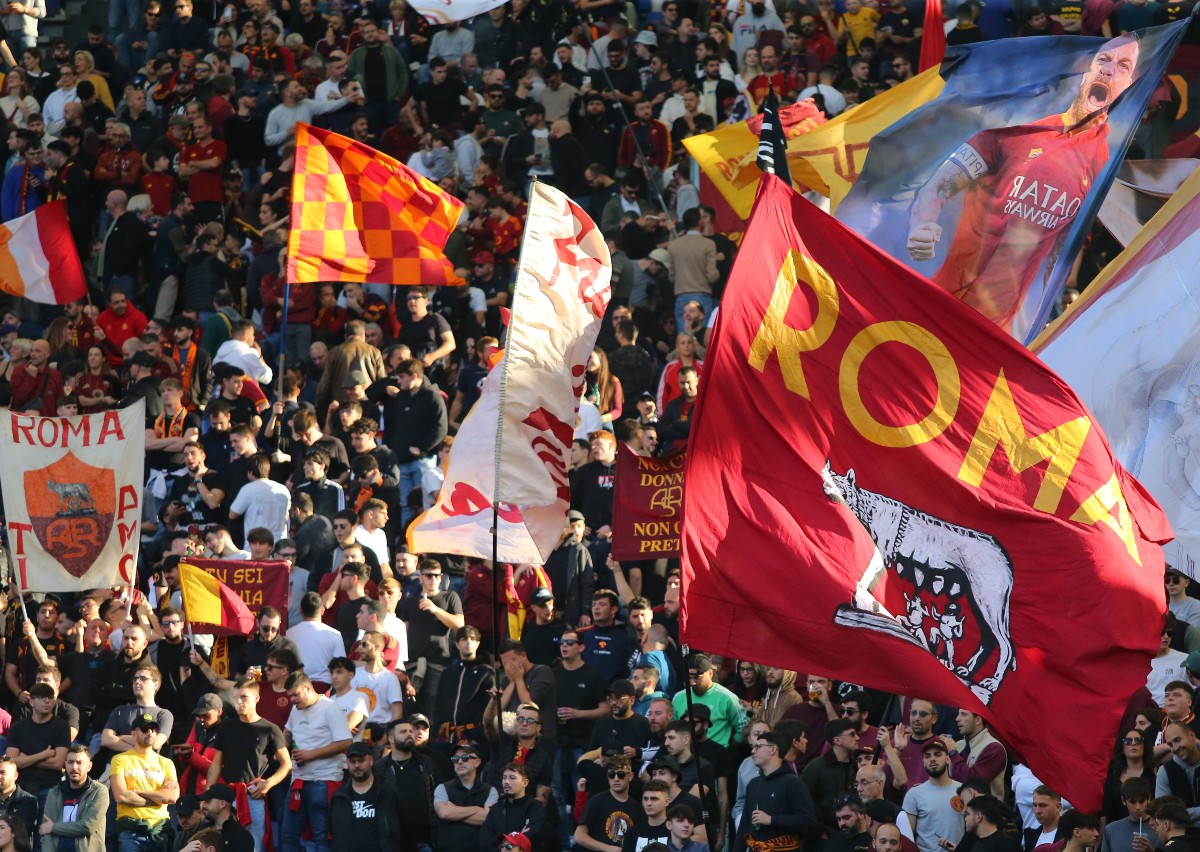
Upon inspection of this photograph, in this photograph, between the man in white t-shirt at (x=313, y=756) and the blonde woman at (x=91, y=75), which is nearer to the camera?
the man in white t-shirt at (x=313, y=756)

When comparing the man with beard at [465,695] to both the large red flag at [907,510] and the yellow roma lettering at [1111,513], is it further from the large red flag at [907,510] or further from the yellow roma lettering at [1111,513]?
the yellow roma lettering at [1111,513]

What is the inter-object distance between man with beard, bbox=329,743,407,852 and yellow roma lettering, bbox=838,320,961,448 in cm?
600

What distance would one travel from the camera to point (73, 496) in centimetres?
1727

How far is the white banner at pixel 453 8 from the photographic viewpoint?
2159 cm

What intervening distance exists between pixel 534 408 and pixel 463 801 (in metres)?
2.97

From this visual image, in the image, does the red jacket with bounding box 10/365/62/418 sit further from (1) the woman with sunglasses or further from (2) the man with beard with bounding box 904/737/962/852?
(1) the woman with sunglasses

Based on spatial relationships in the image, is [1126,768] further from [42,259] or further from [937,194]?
[42,259]

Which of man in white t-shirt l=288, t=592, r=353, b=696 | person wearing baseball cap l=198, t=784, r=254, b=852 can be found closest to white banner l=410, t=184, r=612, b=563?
man in white t-shirt l=288, t=592, r=353, b=696

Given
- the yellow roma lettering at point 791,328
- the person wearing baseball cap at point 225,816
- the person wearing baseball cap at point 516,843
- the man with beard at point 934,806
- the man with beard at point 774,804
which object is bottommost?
the person wearing baseball cap at point 225,816

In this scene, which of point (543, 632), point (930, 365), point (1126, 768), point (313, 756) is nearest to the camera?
point (930, 365)

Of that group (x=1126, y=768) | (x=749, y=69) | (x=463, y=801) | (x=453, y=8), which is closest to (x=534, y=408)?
(x=463, y=801)

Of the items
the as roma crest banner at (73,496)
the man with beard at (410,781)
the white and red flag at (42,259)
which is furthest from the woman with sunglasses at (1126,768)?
the white and red flag at (42,259)

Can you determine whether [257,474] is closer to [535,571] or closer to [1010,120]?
[535,571]

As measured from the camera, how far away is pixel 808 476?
995cm
